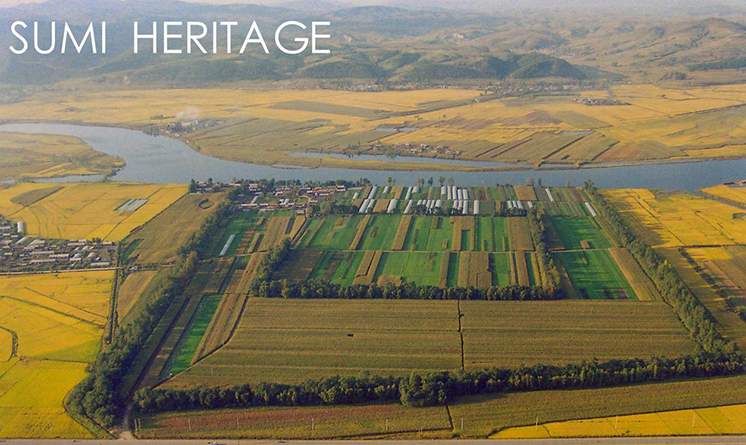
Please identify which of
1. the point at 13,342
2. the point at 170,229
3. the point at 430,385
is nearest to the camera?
the point at 430,385

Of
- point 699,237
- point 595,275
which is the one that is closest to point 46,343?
point 595,275

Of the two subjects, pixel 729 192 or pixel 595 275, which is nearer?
pixel 595 275

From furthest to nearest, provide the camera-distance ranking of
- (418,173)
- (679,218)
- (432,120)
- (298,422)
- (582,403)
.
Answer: (432,120) → (418,173) → (679,218) → (582,403) → (298,422)

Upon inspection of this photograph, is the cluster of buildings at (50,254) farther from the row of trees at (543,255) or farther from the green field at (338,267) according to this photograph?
the row of trees at (543,255)

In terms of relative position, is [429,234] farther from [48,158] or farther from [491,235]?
[48,158]

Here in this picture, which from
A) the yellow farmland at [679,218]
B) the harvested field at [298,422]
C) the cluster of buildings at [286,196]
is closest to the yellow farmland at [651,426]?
the harvested field at [298,422]

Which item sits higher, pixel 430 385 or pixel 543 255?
pixel 543 255

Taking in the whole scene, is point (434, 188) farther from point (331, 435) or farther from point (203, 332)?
point (331, 435)

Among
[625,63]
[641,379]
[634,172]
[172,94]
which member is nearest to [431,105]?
[634,172]
